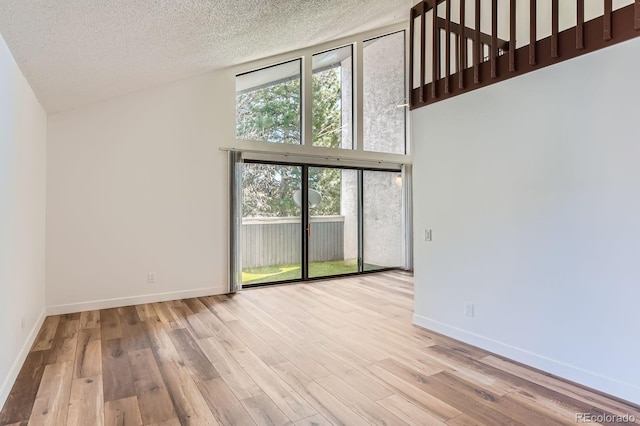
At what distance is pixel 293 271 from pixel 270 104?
111 inches

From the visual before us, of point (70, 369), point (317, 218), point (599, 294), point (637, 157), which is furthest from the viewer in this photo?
point (317, 218)

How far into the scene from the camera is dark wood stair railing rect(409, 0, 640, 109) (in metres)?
2.31

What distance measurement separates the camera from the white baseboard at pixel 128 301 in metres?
4.20

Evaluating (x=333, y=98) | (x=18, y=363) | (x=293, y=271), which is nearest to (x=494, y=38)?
(x=333, y=98)

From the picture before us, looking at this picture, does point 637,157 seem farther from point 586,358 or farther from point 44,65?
point 44,65

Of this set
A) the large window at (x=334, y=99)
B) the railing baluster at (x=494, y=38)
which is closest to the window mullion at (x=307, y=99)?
the large window at (x=334, y=99)

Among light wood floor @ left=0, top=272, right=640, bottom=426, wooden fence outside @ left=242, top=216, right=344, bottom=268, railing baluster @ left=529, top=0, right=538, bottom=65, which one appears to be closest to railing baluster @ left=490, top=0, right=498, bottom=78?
railing baluster @ left=529, top=0, right=538, bottom=65

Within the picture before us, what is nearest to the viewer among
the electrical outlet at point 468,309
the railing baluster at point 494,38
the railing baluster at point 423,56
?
the railing baluster at point 494,38

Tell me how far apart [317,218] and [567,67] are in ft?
13.8

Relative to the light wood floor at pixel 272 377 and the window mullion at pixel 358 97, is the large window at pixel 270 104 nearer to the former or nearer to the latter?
the window mullion at pixel 358 97

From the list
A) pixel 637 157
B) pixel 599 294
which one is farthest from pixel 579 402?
pixel 637 157

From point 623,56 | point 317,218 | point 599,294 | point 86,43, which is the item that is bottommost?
point 599,294

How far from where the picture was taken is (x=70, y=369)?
2.76 m

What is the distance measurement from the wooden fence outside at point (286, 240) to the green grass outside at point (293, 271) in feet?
0.25
